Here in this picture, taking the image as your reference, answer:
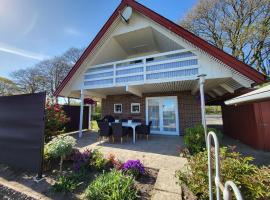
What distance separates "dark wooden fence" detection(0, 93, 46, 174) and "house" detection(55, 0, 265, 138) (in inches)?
182

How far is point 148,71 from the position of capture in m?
7.57

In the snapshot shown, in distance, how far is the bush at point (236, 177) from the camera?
219 cm

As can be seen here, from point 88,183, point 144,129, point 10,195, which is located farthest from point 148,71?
point 10,195

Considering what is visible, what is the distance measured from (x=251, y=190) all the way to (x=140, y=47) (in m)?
9.85

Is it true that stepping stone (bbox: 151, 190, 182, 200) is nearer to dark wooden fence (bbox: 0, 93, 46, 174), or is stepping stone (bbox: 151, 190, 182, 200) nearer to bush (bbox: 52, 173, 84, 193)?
bush (bbox: 52, 173, 84, 193)

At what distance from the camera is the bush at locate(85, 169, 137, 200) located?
9.08ft

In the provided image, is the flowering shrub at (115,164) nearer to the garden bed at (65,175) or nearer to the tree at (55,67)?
the garden bed at (65,175)

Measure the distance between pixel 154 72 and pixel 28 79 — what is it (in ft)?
80.5

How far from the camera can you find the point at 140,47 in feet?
34.5

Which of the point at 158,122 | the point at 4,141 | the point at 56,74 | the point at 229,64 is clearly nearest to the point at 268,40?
the point at 229,64

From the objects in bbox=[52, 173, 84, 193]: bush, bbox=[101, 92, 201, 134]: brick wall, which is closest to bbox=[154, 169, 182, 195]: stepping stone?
bbox=[52, 173, 84, 193]: bush

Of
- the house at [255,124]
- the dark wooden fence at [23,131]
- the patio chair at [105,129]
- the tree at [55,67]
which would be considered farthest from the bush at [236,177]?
the tree at [55,67]

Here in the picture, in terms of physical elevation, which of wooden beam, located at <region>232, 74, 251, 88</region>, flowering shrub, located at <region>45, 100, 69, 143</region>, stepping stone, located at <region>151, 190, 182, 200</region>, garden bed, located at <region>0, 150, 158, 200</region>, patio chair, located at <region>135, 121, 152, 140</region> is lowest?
garden bed, located at <region>0, 150, 158, 200</region>

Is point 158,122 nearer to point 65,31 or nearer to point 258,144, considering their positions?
point 258,144
